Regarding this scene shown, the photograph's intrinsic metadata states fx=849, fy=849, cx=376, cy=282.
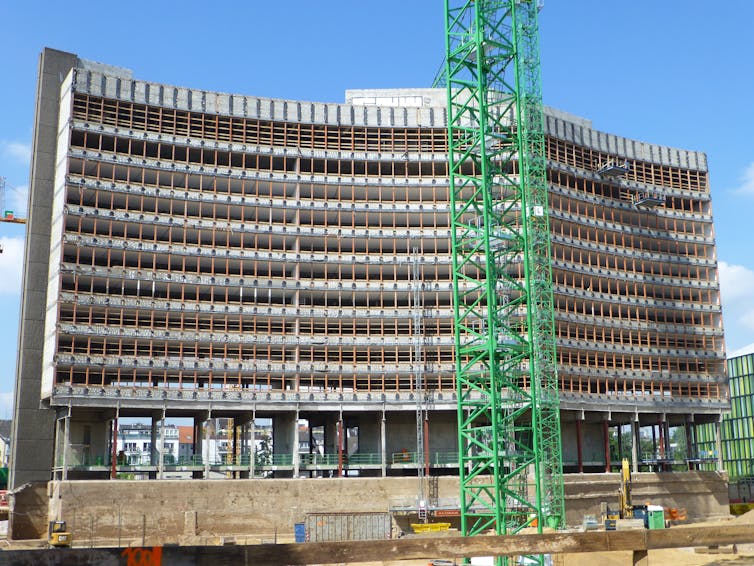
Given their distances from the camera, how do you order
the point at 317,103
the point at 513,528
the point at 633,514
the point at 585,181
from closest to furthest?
the point at 513,528 < the point at 633,514 < the point at 317,103 < the point at 585,181

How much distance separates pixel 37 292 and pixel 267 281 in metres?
24.4

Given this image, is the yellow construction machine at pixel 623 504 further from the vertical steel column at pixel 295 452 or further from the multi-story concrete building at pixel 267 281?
the vertical steel column at pixel 295 452

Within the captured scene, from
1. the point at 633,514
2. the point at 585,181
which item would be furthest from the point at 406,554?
the point at 585,181

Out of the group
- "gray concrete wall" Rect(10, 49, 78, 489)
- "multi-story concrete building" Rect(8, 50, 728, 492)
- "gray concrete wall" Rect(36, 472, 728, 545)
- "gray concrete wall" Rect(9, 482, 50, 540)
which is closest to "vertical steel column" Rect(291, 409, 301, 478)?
"multi-story concrete building" Rect(8, 50, 728, 492)

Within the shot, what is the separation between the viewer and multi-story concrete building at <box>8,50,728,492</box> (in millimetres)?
86875

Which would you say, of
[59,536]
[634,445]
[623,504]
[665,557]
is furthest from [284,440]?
[665,557]

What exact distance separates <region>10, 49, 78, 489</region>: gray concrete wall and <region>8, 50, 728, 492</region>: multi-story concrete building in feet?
0.69

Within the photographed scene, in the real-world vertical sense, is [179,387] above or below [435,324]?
below

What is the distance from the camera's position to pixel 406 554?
46.5 ft

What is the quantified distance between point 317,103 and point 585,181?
3574 centimetres

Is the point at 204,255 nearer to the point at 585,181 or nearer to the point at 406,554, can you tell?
the point at 585,181

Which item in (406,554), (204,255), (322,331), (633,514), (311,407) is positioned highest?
(204,255)

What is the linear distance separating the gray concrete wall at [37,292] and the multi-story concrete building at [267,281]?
21 centimetres

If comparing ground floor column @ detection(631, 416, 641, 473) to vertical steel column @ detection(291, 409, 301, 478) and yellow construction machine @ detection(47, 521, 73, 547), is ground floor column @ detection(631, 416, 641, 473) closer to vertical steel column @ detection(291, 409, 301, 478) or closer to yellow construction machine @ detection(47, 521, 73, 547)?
vertical steel column @ detection(291, 409, 301, 478)
